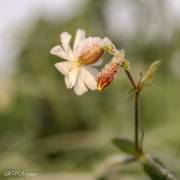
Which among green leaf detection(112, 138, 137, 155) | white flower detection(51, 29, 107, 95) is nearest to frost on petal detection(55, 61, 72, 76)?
white flower detection(51, 29, 107, 95)

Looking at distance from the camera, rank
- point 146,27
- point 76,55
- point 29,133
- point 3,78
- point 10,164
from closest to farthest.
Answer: point 76,55 < point 10,164 < point 29,133 < point 3,78 < point 146,27

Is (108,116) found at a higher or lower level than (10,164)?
higher

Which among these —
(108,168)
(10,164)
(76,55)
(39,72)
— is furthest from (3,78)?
(76,55)

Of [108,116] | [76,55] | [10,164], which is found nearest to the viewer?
[76,55]

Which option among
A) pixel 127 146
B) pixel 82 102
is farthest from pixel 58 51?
pixel 82 102

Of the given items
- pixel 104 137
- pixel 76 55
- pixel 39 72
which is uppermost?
pixel 39 72

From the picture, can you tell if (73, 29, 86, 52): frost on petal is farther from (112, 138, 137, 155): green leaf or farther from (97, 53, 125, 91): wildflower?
Answer: (112, 138, 137, 155): green leaf

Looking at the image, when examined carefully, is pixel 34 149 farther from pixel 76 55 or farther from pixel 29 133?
pixel 76 55
